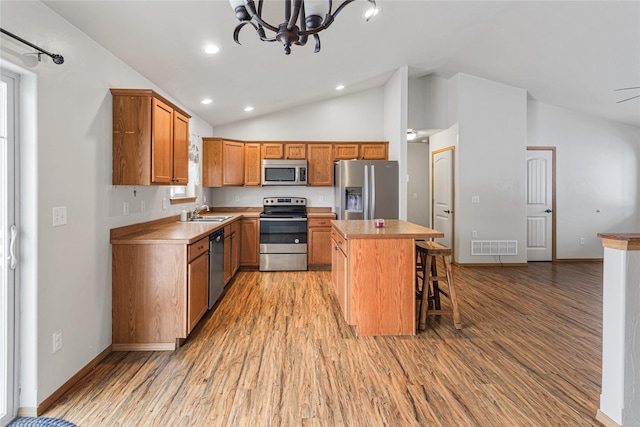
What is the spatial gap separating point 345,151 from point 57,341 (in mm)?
4570

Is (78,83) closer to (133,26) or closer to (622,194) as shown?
(133,26)

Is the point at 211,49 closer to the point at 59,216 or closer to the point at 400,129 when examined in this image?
the point at 59,216

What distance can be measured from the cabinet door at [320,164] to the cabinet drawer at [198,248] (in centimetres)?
279

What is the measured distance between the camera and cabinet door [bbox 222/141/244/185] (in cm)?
540

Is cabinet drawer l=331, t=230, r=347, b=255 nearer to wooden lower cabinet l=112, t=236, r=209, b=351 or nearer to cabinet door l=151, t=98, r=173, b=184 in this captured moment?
wooden lower cabinet l=112, t=236, r=209, b=351

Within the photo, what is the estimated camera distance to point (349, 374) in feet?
7.48

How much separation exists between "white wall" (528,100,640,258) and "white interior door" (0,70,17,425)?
686 cm

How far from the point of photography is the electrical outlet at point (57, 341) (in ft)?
6.54

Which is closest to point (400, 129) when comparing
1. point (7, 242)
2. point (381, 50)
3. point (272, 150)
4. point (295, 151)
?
point (381, 50)

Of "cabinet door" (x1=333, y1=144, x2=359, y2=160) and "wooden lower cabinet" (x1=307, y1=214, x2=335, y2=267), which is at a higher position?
"cabinet door" (x1=333, y1=144, x2=359, y2=160)

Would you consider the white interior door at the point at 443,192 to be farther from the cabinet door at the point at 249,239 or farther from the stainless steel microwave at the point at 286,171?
the cabinet door at the point at 249,239

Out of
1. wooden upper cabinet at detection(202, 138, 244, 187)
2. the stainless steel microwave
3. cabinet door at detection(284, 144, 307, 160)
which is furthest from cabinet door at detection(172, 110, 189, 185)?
cabinet door at detection(284, 144, 307, 160)

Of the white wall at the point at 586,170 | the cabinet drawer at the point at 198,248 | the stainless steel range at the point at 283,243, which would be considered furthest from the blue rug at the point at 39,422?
the white wall at the point at 586,170

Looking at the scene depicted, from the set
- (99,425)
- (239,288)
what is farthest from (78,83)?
(239,288)
